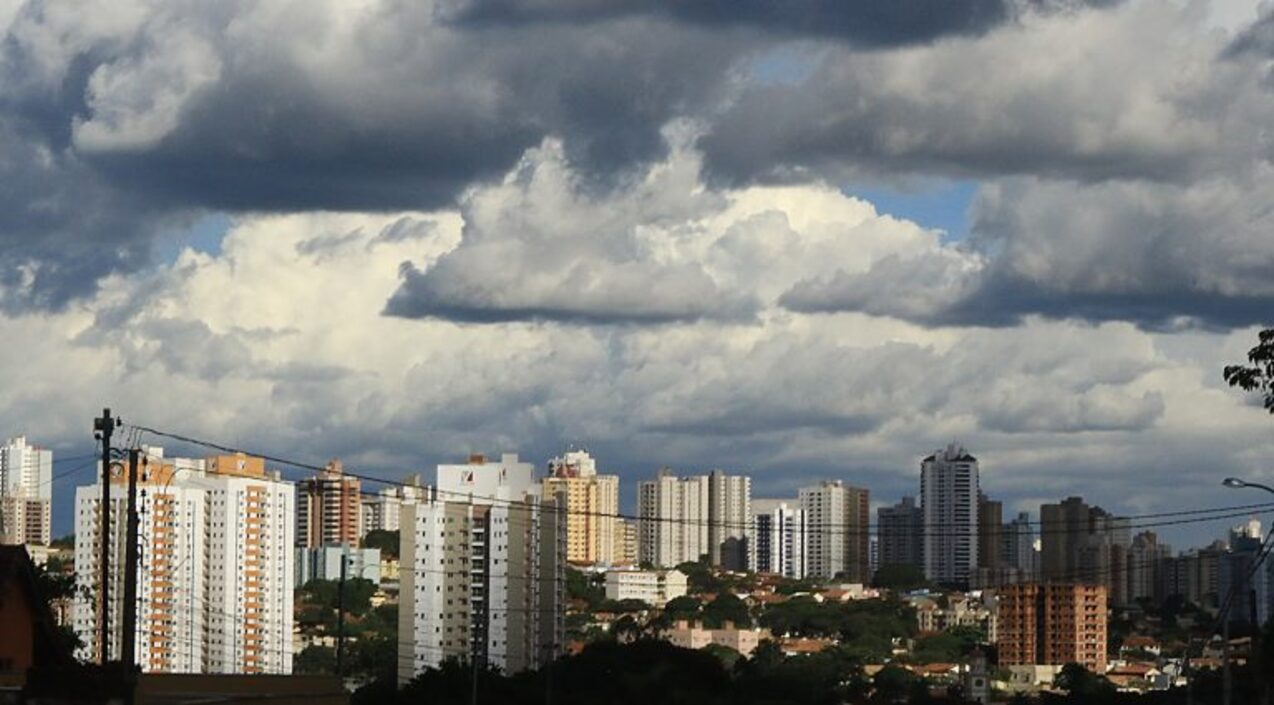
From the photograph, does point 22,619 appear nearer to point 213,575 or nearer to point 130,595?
point 130,595

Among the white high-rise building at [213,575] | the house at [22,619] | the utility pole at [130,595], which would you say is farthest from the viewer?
the white high-rise building at [213,575]

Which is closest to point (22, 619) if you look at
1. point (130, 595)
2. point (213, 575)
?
point (130, 595)

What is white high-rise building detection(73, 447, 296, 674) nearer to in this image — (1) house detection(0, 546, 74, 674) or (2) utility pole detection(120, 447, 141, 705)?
(2) utility pole detection(120, 447, 141, 705)

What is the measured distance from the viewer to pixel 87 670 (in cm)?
5597

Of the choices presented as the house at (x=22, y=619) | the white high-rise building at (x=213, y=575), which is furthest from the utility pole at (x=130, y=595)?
the white high-rise building at (x=213, y=575)

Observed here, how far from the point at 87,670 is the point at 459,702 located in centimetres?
4436

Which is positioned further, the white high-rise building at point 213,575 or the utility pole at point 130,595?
the white high-rise building at point 213,575

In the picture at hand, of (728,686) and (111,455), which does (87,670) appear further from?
(728,686)

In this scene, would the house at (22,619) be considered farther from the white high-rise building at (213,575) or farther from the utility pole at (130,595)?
the white high-rise building at (213,575)

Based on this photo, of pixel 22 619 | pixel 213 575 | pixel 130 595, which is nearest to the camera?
pixel 22 619

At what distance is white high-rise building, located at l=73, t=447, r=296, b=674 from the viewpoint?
176250 mm

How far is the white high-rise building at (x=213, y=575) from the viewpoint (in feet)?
578

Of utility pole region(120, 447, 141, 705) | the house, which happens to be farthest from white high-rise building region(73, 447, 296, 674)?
the house

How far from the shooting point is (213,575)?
18312 cm
